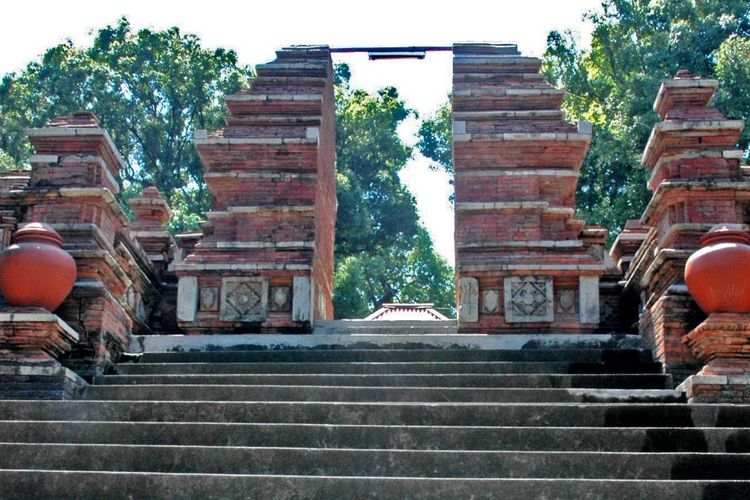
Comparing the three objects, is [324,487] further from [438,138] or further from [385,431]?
[438,138]

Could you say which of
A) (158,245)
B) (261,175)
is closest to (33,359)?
(261,175)

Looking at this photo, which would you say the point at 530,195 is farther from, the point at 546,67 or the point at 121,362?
the point at 546,67

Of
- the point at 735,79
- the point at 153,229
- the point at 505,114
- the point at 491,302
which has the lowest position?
the point at 491,302

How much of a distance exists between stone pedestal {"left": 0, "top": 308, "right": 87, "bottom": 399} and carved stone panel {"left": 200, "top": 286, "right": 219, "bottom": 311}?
266cm

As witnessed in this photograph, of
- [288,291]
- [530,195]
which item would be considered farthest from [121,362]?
[530,195]

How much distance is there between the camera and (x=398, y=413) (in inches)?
320

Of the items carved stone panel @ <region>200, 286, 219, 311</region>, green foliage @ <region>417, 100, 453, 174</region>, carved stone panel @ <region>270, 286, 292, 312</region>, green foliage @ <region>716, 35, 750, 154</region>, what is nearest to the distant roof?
carved stone panel @ <region>270, 286, 292, 312</region>

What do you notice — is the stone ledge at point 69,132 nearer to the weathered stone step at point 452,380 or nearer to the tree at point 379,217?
the weathered stone step at point 452,380

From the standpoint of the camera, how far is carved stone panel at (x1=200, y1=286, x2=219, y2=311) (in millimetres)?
11930

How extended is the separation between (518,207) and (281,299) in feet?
9.00

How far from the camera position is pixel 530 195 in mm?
12531

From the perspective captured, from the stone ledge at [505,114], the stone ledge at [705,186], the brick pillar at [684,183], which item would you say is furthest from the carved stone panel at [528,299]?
the stone ledge at [505,114]

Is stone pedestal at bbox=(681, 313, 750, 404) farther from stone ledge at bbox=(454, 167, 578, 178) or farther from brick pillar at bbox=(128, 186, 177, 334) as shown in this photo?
brick pillar at bbox=(128, 186, 177, 334)

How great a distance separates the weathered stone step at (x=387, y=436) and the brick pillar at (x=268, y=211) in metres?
3.95
